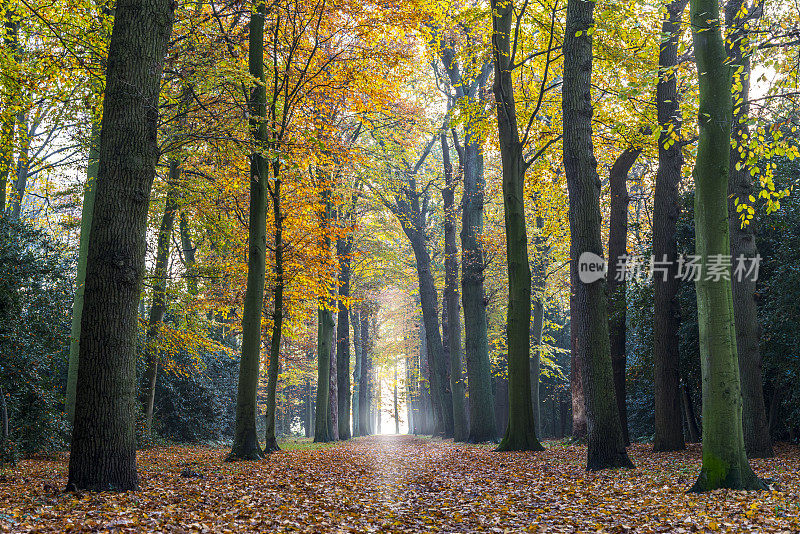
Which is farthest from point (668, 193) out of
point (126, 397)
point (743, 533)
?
point (126, 397)

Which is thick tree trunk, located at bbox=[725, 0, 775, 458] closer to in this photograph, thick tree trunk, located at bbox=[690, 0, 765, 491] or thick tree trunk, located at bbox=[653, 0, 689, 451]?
thick tree trunk, located at bbox=[653, 0, 689, 451]

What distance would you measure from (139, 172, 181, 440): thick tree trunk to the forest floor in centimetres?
535

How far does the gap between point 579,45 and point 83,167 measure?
37.7 ft

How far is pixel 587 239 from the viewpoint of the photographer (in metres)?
9.13

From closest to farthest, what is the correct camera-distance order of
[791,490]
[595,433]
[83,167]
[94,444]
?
1. [94,444]
2. [791,490]
3. [595,433]
4. [83,167]

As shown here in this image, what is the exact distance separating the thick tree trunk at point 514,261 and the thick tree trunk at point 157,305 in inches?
318

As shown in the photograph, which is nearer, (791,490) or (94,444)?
(94,444)

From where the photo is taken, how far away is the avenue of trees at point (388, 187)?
6613 millimetres

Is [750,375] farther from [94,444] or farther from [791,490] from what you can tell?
[94,444]

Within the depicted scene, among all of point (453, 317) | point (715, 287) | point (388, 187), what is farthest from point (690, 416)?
point (388, 187)

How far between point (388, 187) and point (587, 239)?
536 inches

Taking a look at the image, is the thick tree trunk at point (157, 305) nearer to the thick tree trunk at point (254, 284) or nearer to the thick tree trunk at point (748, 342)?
the thick tree trunk at point (254, 284)

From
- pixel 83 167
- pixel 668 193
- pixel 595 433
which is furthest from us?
pixel 83 167

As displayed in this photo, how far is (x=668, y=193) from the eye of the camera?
1170 centimetres
